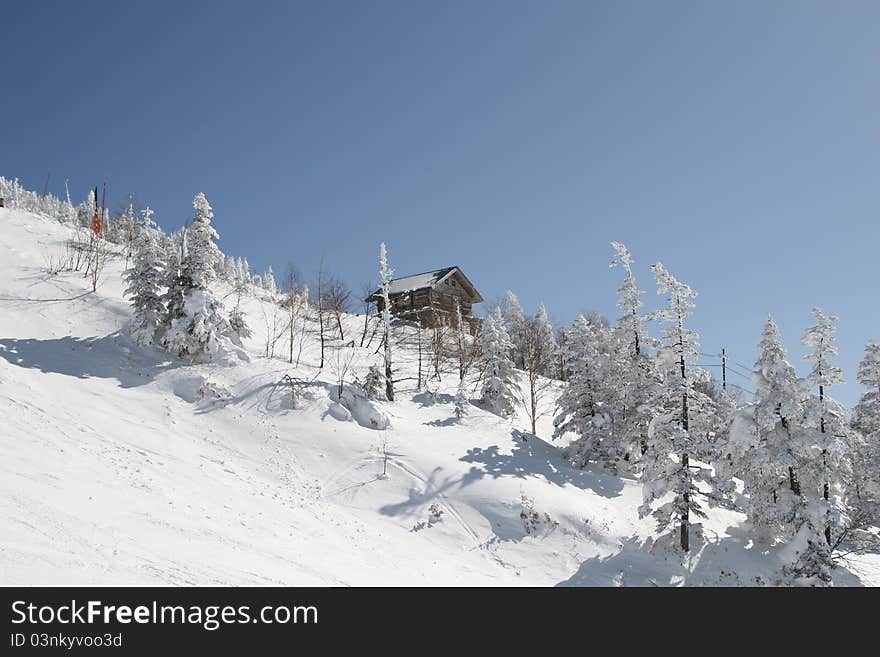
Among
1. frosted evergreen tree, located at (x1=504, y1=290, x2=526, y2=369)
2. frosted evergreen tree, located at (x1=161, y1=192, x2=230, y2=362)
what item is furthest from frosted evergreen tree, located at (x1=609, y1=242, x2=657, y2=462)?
frosted evergreen tree, located at (x1=504, y1=290, x2=526, y2=369)

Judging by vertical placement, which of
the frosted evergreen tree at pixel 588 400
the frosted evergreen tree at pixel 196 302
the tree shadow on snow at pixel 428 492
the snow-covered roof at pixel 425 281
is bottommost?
the tree shadow on snow at pixel 428 492

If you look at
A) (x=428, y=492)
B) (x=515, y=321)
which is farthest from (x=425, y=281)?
(x=428, y=492)

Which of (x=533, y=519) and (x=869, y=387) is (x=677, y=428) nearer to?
(x=533, y=519)

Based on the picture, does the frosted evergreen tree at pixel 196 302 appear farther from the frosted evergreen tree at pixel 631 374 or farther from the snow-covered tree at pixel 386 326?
the frosted evergreen tree at pixel 631 374

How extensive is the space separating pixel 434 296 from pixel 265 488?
39.7m

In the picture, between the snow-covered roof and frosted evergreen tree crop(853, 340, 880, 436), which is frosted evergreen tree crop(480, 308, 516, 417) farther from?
the snow-covered roof

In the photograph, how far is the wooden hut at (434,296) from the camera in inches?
2193

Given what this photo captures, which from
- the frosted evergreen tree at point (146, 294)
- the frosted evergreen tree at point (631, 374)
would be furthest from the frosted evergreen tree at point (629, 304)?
the frosted evergreen tree at point (146, 294)

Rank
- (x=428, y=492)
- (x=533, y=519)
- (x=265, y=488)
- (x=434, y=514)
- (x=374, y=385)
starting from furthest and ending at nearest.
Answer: (x=374, y=385) → (x=428, y=492) → (x=533, y=519) → (x=434, y=514) → (x=265, y=488)

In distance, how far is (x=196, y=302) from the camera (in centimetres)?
2581

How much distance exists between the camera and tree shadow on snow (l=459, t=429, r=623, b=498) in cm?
2350

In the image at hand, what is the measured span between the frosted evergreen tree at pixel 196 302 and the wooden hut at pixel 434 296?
27493mm
